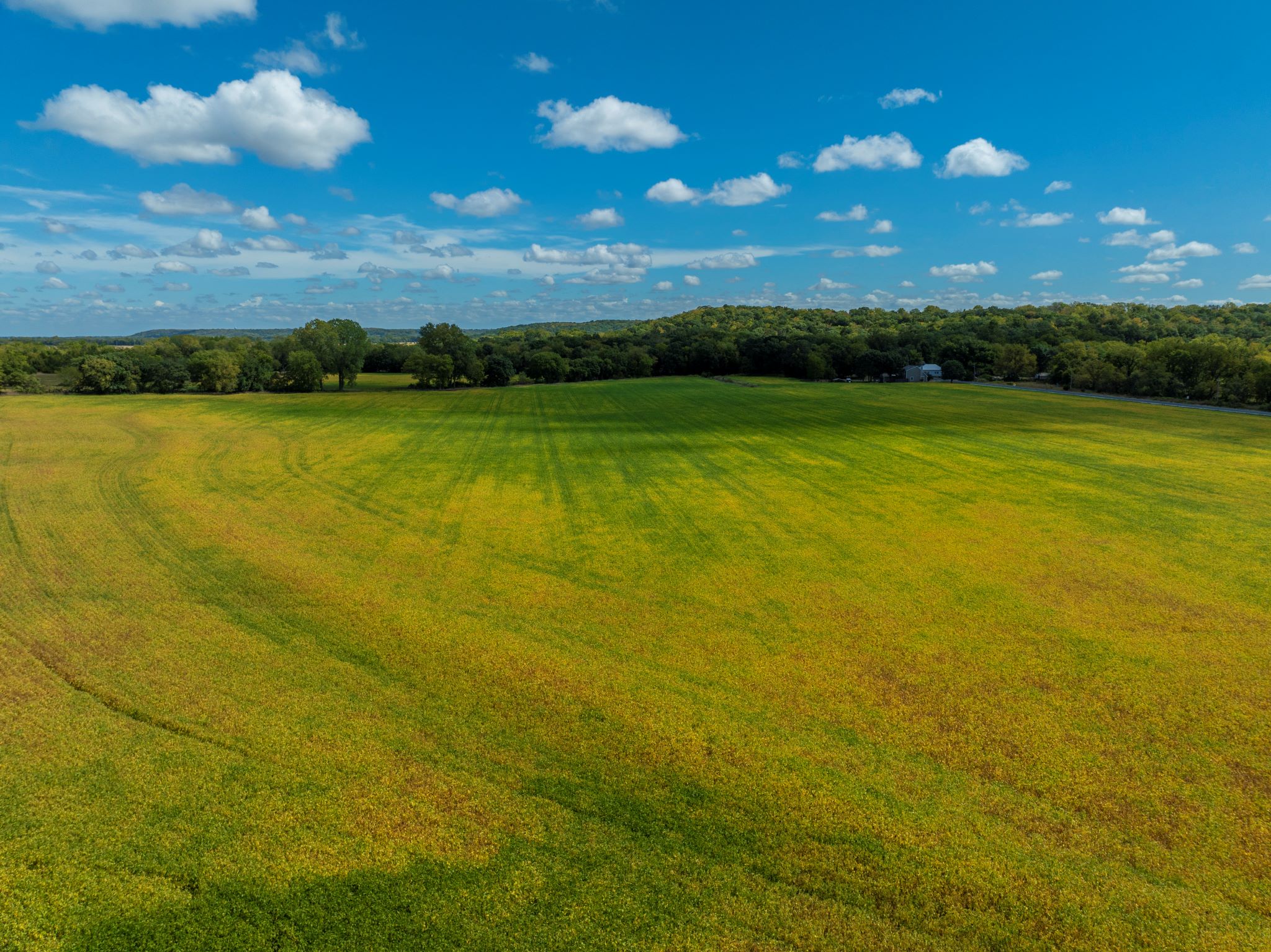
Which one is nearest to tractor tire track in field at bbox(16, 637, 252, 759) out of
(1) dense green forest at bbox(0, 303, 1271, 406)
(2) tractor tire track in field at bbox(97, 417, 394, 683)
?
(2) tractor tire track in field at bbox(97, 417, 394, 683)

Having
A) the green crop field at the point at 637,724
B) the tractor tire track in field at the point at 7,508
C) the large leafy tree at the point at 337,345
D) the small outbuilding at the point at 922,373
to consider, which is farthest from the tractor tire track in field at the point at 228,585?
the small outbuilding at the point at 922,373

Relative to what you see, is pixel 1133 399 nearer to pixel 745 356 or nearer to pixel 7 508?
pixel 745 356

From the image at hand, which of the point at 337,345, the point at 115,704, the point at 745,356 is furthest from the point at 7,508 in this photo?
the point at 745,356

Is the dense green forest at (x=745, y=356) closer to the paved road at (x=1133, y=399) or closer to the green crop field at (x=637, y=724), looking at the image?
the paved road at (x=1133, y=399)

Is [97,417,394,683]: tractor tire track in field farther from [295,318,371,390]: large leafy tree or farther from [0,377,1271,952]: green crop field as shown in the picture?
[295,318,371,390]: large leafy tree

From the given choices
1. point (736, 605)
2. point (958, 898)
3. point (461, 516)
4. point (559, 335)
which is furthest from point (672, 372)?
point (958, 898)

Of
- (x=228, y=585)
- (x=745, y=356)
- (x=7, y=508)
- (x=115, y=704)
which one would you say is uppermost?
(x=745, y=356)
